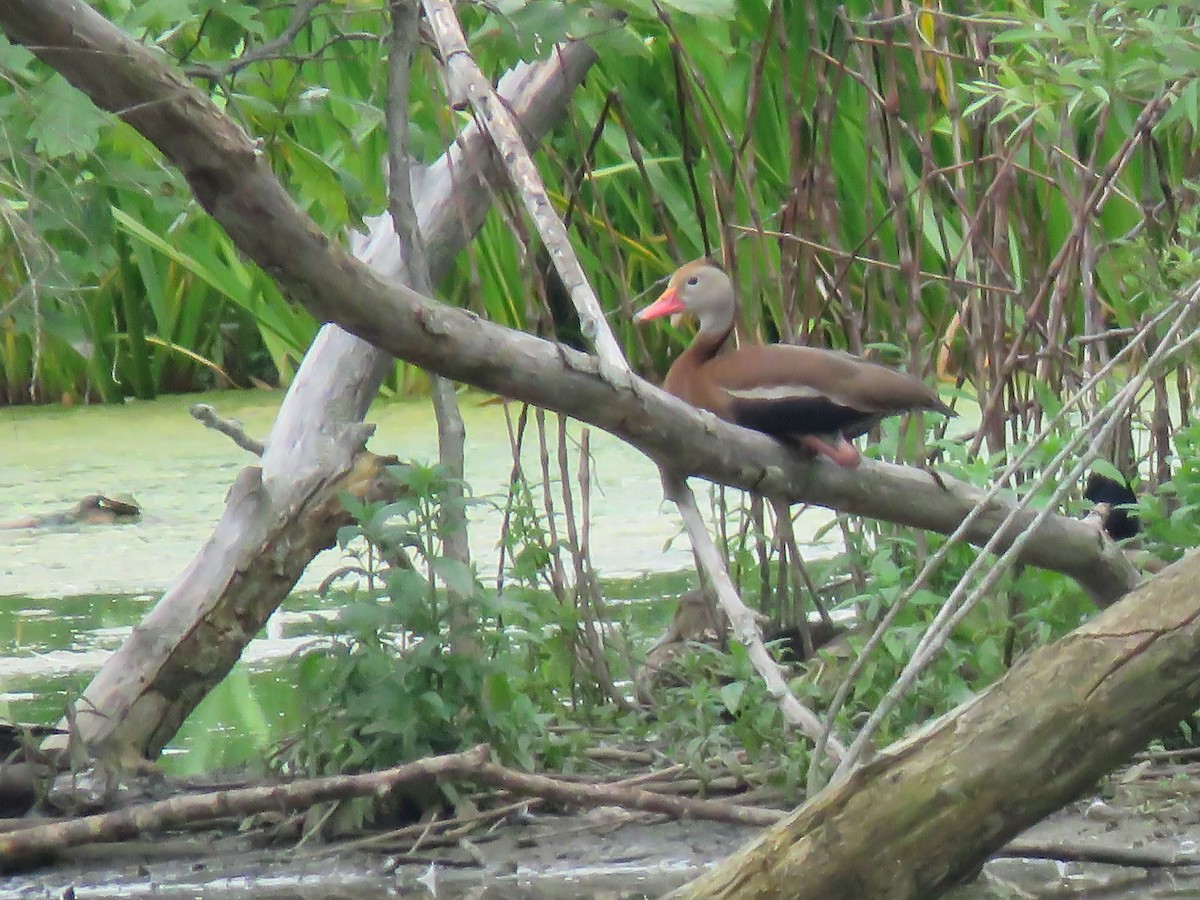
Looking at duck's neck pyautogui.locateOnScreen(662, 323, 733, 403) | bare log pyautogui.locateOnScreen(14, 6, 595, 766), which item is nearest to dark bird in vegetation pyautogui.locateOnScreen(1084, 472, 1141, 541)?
duck's neck pyautogui.locateOnScreen(662, 323, 733, 403)

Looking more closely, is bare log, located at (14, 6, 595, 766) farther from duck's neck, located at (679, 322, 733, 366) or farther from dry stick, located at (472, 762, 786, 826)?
dry stick, located at (472, 762, 786, 826)

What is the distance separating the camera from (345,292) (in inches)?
76.5

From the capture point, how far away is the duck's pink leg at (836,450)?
2613 millimetres

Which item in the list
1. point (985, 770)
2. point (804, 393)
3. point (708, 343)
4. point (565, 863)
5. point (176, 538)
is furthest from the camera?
point (176, 538)

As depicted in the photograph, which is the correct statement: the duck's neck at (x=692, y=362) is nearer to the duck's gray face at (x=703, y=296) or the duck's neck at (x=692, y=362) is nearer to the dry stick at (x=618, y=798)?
the duck's gray face at (x=703, y=296)

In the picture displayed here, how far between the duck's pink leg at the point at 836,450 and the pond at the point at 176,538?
0.75 m

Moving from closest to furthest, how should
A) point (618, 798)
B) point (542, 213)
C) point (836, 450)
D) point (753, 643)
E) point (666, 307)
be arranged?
point (753, 643) → point (542, 213) → point (836, 450) → point (618, 798) → point (666, 307)

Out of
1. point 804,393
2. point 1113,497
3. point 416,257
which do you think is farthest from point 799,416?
point 1113,497

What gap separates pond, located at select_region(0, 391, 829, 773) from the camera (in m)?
4.02

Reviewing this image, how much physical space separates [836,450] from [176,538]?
2902 millimetres

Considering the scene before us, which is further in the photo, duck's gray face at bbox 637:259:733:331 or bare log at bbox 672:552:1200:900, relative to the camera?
duck's gray face at bbox 637:259:733:331

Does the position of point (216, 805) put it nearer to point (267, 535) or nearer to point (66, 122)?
point (267, 535)

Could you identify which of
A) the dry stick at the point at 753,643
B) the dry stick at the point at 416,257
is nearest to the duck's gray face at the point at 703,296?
the dry stick at the point at 416,257

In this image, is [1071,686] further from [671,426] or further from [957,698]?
[957,698]
